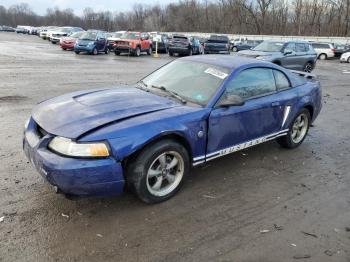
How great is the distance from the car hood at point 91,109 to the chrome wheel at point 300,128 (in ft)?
8.76

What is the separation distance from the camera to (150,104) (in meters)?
4.21

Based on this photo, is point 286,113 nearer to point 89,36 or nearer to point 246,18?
point 89,36

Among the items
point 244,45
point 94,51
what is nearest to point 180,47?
point 94,51

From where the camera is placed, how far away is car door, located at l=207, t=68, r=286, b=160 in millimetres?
4414

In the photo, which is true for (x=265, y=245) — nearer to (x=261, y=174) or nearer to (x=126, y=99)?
(x=261, y=174)

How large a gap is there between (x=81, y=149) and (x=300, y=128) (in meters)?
4.14

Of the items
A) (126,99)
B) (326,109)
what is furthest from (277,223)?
(326,109)

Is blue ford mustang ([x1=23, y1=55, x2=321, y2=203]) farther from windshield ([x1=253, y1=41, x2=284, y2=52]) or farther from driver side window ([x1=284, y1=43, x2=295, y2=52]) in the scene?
driver side window ([x1=284, y1=43, x2=295, y2=52])

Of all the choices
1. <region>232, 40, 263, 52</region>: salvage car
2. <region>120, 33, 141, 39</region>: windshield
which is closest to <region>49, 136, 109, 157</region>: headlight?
<region>120, 33, 141, 39</region>: windshield

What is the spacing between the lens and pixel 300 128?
6230 millimetres

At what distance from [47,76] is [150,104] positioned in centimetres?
1046

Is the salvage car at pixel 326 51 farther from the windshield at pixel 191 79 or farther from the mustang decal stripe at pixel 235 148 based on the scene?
the windshield at pixel 191 79

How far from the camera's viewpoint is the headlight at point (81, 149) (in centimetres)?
342

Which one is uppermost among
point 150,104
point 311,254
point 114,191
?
point 150,104
